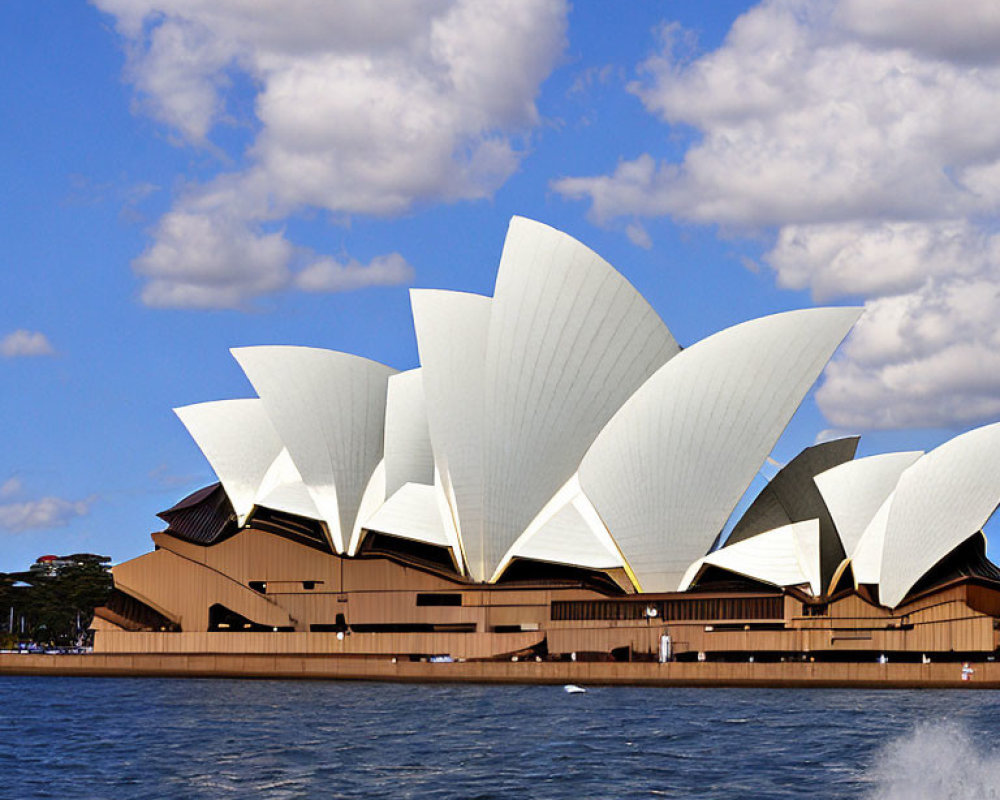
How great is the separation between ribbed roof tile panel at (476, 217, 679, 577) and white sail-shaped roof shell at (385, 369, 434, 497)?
548 centimetres

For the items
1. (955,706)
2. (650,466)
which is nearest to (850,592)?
(650,466)

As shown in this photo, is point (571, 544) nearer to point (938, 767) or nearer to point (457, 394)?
point (457, 394)

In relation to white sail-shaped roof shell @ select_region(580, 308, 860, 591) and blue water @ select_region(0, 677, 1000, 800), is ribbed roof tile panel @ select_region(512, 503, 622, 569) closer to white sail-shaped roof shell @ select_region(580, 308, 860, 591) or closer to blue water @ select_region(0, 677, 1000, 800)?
white sail-shaped roof shell @ select_region(580, 308, 860, 591)

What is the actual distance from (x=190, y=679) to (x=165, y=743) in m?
26.2

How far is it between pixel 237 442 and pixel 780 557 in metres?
26.2

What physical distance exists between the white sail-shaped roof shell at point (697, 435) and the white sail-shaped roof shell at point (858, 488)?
2915 millimetres

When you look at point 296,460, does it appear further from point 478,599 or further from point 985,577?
point 985,577

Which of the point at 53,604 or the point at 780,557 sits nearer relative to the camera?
the point at 780,557

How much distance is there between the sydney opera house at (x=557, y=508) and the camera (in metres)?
50.7

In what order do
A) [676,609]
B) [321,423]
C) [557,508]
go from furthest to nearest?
1. [321,423]
2. [557,508]
3. [676,609]

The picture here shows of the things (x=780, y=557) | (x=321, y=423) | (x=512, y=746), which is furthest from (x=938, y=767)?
(x=321, y=423)

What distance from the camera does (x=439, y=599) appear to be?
Answer: 59344 millimetres

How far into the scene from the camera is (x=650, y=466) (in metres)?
53.4

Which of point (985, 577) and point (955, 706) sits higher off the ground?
point (985, 577)
